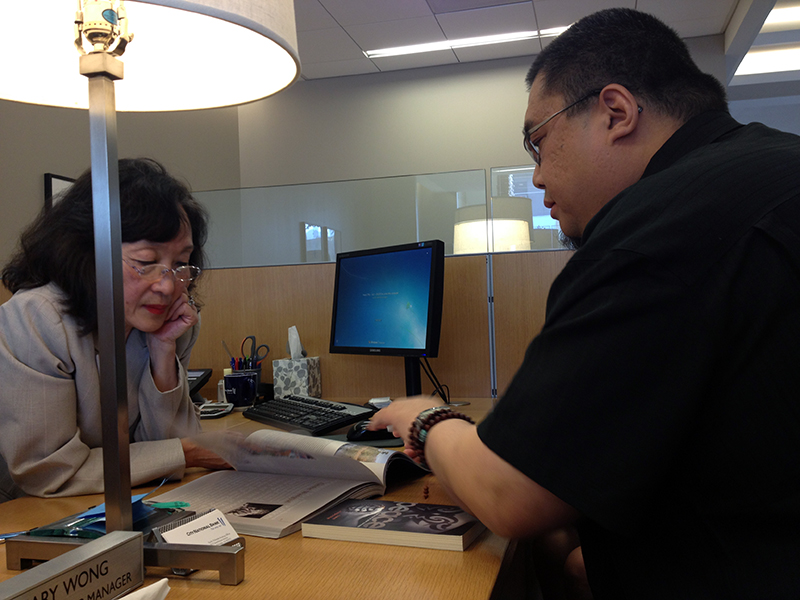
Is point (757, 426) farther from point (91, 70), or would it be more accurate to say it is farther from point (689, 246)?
point (91, 70)

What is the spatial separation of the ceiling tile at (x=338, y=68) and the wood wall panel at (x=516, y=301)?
3716 mm

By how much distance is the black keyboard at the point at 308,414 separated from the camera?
1463mm

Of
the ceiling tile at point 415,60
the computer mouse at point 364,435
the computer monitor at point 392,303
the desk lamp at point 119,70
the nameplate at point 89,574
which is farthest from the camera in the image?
the ceiling tile at point 415,60

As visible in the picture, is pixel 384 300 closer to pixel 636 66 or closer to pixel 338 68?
pixel 636 66

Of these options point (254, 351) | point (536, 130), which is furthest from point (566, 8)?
point (536, 130)

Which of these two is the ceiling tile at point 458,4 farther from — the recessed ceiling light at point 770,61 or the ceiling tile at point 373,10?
the recessed ceiling light at point 770,61

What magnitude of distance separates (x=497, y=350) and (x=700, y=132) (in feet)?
3.71

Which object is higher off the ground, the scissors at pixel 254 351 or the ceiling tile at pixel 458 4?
the ceiling tile at pixel 458 4

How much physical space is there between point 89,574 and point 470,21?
14.9 feet

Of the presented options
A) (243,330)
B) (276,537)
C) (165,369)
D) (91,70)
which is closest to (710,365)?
(276,537)

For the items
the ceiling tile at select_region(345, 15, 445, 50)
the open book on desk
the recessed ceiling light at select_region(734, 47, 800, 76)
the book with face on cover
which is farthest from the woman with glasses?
the recessed ceiling light at select_region(734, 47, 800, 76)

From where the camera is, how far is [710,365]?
1.91 ft

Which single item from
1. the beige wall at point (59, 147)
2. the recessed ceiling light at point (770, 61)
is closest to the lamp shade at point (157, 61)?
the beige wall at point (59, 147)

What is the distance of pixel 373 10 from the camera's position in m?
4.25
